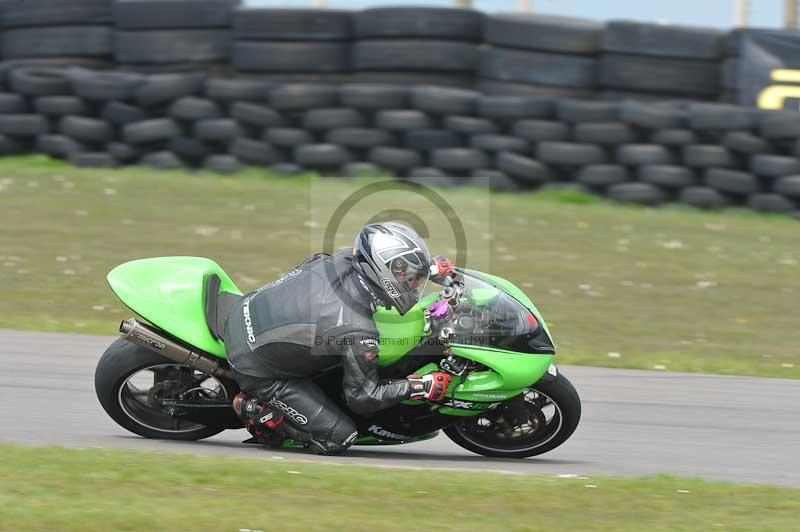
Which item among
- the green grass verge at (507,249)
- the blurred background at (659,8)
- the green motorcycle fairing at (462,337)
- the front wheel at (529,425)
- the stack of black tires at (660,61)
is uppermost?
the blurred background at (659,8)

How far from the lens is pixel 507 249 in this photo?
11.7m

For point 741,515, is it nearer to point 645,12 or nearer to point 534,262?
point 534,262

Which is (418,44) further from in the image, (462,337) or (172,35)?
(462,337)

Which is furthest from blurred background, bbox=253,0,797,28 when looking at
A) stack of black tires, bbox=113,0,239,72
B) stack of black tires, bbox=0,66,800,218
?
stack of black tires, bbox=0,66,800,218

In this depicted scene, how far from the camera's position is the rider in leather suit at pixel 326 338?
18.0 feet

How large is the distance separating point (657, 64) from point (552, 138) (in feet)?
5.15

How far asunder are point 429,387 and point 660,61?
9.09 metres

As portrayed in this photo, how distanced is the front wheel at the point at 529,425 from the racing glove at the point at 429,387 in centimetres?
45

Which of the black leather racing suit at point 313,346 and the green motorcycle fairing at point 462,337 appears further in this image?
the green motorcycle fairing at point 462,337

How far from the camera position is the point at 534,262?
1124 cm

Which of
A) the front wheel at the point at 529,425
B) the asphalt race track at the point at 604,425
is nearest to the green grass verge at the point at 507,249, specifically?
the asphalt race track at the point at 604,425

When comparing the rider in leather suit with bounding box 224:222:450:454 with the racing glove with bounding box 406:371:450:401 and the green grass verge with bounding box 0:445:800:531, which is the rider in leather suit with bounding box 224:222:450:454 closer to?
the racing glove with bounding box 406:371:450:401

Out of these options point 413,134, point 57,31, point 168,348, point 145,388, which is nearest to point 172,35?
point 57,31

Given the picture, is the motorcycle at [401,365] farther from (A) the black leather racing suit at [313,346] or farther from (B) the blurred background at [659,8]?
(B) the blurred background at [659,8]
